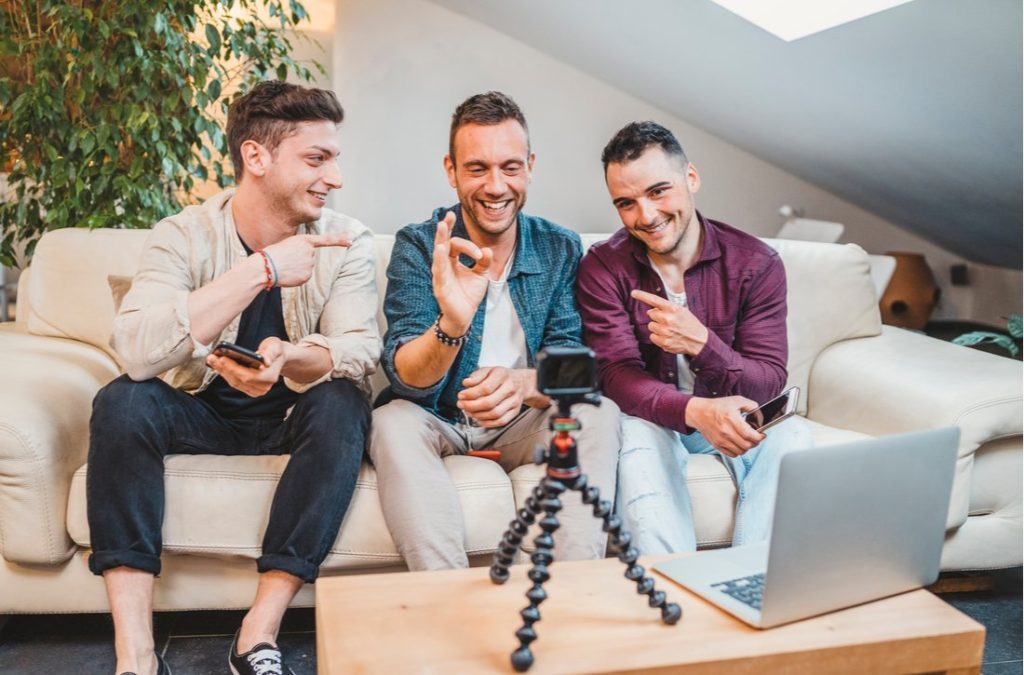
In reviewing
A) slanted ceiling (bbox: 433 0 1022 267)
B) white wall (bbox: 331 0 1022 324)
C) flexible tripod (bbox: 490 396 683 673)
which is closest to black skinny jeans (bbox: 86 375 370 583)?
flexible tripod (bbox: 490 396 683 673)

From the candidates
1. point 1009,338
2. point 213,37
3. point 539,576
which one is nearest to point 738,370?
point 539,576

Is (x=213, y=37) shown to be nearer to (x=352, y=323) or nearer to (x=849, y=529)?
(x=352, y=323)

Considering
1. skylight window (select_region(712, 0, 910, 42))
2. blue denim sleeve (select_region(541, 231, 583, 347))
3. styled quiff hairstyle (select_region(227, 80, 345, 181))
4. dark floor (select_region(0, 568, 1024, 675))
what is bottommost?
dark floor (select_region(0, 568, 1024, 675))

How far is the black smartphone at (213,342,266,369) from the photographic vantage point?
65.1 inches

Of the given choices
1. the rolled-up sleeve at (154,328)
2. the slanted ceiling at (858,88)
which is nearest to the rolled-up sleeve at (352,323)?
the rolled-up sleeve at (154,328)

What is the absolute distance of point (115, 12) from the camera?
2.68 m

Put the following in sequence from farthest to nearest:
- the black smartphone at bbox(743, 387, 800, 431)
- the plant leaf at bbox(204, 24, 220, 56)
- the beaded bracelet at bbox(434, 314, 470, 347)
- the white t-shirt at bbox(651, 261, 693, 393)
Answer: the plant leaf at bbox(204, 24, 220, 56), the white t-shirt at bbox(651, 261, 693, 393), the beaded bracelet at bbox(434, 314, 470, 347), the black smartphone at bbox(743, 387, 800, 431)

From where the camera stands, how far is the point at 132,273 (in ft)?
7.36

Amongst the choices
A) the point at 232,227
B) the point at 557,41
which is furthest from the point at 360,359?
the point at 557,41

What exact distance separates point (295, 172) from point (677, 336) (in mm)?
822

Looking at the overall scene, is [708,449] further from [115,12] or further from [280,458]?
[115,12]

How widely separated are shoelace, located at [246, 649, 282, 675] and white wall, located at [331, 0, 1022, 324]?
3430mm

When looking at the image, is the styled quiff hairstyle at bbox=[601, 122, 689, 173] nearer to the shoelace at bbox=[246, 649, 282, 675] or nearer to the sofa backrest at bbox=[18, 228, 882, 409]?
the sofa backrest at bbox=[18, 228, 882, 409]

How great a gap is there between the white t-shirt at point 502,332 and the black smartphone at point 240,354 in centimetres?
51
